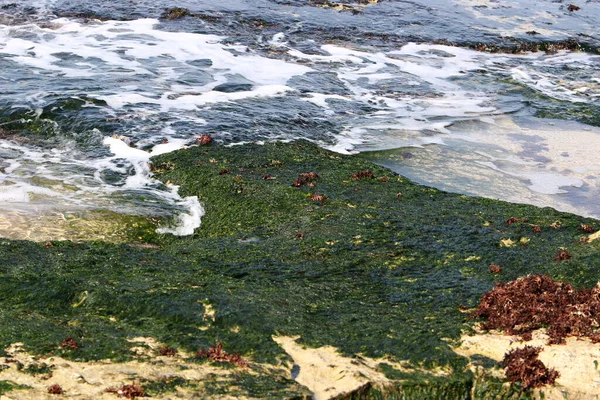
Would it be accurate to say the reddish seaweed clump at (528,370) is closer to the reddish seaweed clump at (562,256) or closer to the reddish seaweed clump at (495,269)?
the reddish seaweed clump at (495,269)

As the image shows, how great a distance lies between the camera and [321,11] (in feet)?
119

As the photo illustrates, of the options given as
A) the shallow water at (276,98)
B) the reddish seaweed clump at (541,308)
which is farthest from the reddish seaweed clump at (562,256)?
the shallow water at (276,98)

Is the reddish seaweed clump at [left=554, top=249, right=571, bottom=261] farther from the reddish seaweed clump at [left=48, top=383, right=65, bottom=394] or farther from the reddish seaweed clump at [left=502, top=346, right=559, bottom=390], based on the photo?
the reddish seaweed clump at [left=48, top=383, right=65, bottom=394]

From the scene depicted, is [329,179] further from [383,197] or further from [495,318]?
[495,318]

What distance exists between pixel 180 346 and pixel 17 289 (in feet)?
9.69

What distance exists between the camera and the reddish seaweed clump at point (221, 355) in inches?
343

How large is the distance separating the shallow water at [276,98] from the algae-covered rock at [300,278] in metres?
2.14

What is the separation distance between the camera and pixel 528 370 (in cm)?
854

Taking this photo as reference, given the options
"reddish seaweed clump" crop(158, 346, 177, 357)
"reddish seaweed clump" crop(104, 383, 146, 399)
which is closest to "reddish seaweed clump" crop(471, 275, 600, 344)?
"reddish seaweed clump" crop(158, 346, 177, 357)

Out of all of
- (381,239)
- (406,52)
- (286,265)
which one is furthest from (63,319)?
(406,52)

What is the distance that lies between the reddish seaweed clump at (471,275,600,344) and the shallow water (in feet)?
23.0

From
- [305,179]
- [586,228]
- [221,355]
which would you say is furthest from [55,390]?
[586,228]

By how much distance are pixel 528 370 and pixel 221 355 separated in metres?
3.72

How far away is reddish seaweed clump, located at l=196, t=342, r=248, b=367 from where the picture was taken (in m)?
8.72
